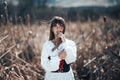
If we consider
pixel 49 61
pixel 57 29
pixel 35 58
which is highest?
pixel 57 29

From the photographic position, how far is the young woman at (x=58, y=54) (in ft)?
10.7

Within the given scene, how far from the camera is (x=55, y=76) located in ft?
11.1

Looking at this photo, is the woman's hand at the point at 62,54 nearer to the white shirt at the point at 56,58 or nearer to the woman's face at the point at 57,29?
the white shirt at the point at 56,58

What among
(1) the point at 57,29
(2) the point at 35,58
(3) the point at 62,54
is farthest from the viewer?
(2) the point at 35,58

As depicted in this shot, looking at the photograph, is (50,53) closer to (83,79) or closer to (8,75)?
(8,75)

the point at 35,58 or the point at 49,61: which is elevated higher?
the point at 49,61

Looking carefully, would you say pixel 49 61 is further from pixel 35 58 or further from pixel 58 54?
pixel 35 58

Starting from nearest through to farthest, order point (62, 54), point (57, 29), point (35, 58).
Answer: point (62, 54) → point (57, 29) → point (35, 58)

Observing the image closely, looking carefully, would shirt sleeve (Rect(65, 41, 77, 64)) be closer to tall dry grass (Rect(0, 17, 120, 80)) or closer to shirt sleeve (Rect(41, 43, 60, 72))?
shirt sleeve (Rect(41, 43, 60, 72))

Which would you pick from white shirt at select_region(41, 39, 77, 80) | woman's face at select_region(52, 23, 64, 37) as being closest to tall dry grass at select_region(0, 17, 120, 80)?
white shirt at select_region(41, 39, 77, 80)

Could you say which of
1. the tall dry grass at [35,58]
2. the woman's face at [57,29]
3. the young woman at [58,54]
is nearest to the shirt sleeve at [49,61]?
the young woman at [58,54]

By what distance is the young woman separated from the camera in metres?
3.26

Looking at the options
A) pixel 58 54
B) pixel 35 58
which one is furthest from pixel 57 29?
pixel 35 58

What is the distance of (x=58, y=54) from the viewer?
3.24 metres
